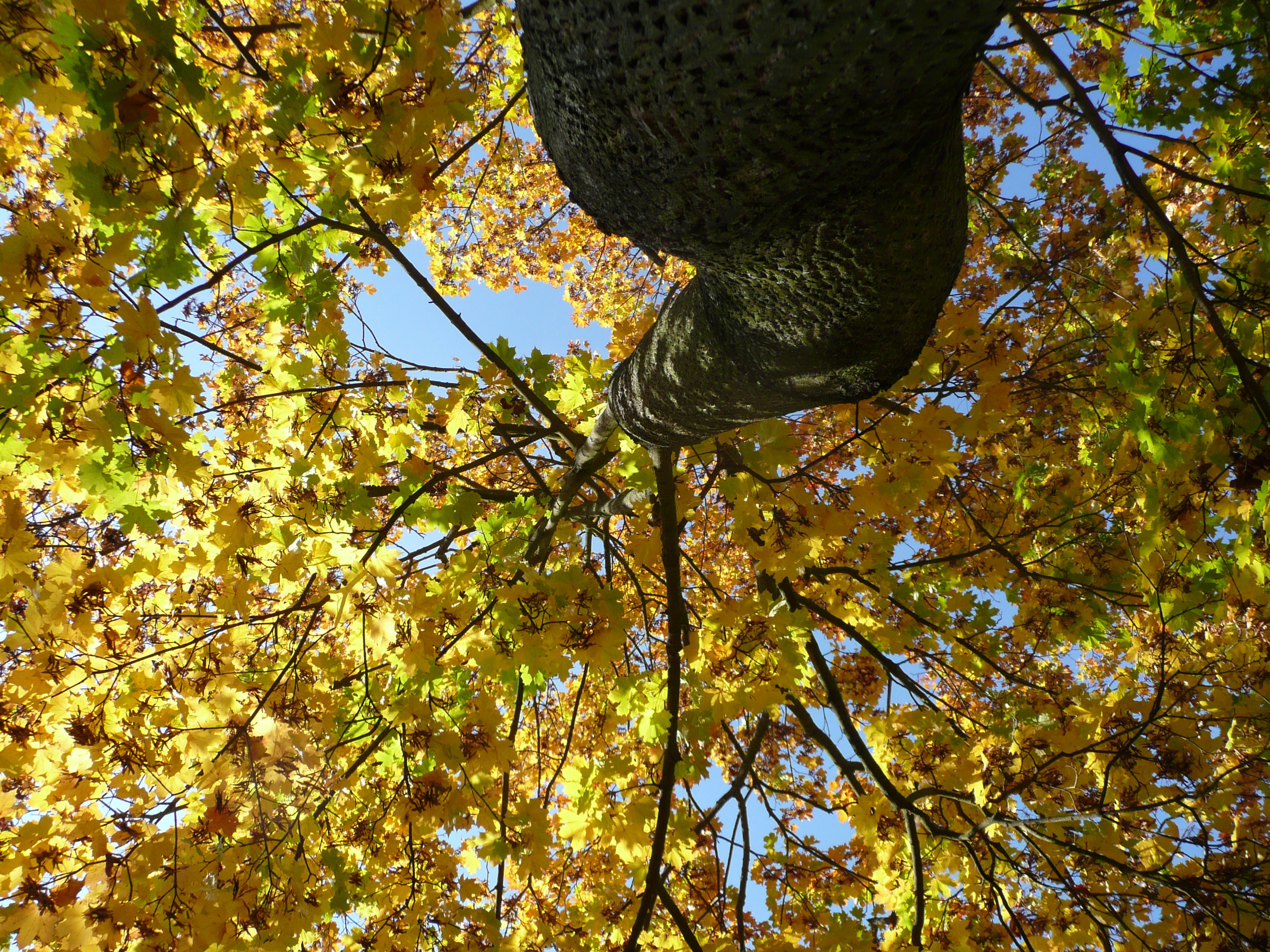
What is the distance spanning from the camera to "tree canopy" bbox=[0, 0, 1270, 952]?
1727 millimetres

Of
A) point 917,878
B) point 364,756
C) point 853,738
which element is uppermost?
point 853,738

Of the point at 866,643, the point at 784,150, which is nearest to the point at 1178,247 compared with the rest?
the point at 784,150

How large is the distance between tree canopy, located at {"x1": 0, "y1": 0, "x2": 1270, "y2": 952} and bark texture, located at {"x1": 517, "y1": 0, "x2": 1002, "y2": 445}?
0.69 ft

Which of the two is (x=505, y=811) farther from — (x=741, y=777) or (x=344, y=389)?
(x=344, y=389)

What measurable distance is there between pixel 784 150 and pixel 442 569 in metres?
2.50

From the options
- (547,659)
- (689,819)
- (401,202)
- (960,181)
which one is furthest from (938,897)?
(401,202)

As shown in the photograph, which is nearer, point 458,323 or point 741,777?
point 458,323

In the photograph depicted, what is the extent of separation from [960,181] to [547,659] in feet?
6.62

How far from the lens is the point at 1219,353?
231 cm

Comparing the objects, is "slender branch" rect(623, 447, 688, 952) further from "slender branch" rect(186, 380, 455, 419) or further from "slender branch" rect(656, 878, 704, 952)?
"slender branch" rect(186, 380, 455, 419)

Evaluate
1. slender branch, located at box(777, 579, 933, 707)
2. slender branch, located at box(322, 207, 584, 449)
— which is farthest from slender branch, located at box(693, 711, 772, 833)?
slender branch, located at box(322, 207, 584, 449)

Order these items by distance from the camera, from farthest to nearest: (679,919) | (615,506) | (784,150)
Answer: (615,506) → (679,919) → (784,150)

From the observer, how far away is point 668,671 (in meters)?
2.79

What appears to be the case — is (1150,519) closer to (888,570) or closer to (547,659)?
(888,570)
